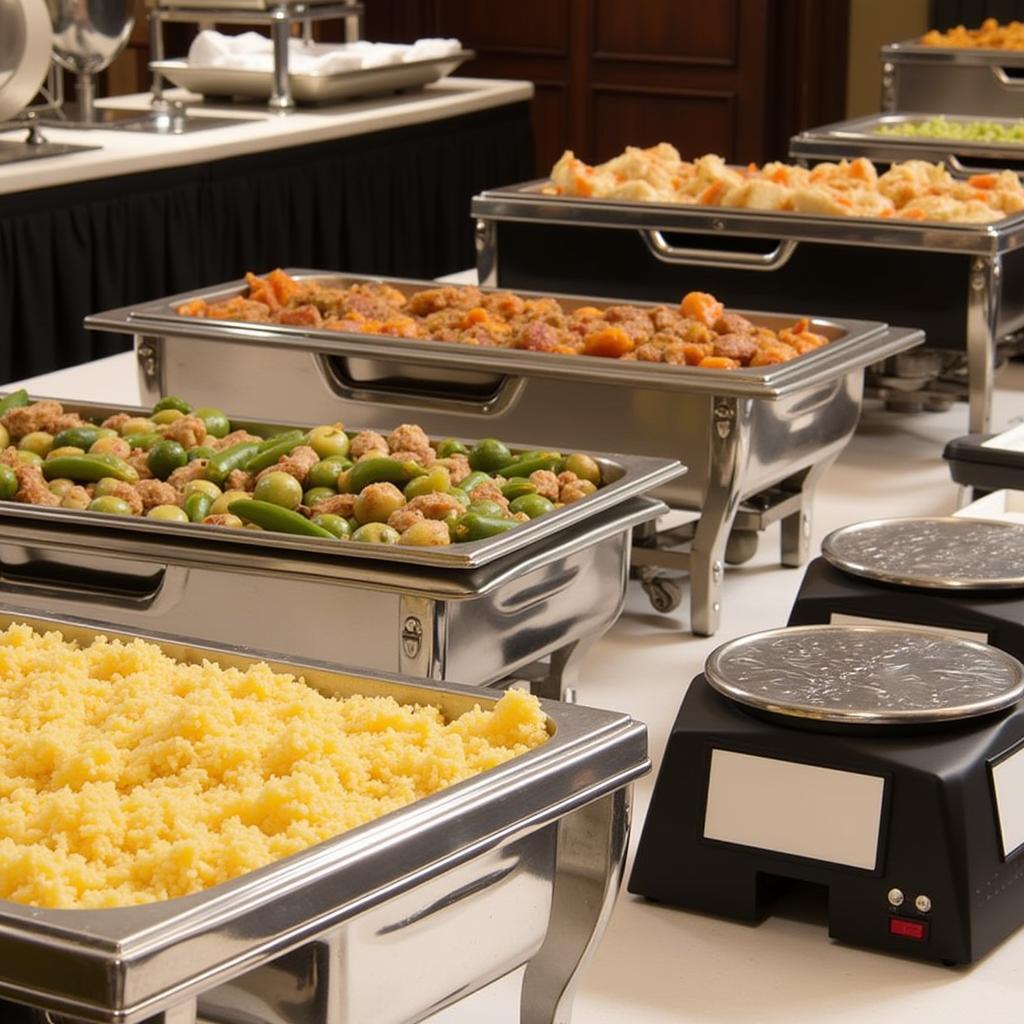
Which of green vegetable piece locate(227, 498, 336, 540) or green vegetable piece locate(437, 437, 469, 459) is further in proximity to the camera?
green vegetable piece locate(437, 437, 469, 459)

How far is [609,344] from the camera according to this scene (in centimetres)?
210

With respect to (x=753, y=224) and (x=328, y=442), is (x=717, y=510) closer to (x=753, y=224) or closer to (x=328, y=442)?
(x=328, y=442)

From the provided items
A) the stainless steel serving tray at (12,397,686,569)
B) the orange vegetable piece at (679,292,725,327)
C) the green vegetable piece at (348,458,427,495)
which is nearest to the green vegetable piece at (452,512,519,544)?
the stainless steel serving tray at (12,397,686,569)

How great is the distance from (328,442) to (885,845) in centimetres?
72

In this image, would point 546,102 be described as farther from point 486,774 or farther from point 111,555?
point 486,774

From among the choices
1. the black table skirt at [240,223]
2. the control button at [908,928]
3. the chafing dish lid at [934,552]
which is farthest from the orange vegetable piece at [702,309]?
the black table skirt at [240,223]

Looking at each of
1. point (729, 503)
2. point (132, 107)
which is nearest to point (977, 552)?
point (729, 503)

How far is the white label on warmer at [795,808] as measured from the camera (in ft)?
3.93

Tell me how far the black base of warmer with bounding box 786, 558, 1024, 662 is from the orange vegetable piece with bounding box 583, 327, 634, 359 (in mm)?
660

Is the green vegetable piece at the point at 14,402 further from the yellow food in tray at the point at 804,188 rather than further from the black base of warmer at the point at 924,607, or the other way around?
the yellow food in tray at the point at 804,188

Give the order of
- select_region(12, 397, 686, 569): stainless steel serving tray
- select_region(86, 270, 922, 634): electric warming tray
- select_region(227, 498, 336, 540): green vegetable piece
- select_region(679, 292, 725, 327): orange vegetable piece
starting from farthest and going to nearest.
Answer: select_region(679, 292, 725, 327): orange vegetable piece
select_region(86, 270, 922, 634): electric warming tray
select_region(227, 498, 336, 540): green vegetable piece
select_region(12, 397, 686, 569): stainless steel serving tray

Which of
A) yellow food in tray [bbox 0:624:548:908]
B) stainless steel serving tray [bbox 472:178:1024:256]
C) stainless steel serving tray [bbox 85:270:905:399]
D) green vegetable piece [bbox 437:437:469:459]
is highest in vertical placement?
stainless steel serving tray [bbox 472:178:1024:256]

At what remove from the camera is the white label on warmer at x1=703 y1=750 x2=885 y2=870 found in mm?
1198

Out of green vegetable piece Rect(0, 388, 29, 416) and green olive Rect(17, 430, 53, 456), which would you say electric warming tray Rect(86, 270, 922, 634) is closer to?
green vegetable piece Rect(0, 388, 29, 416)
